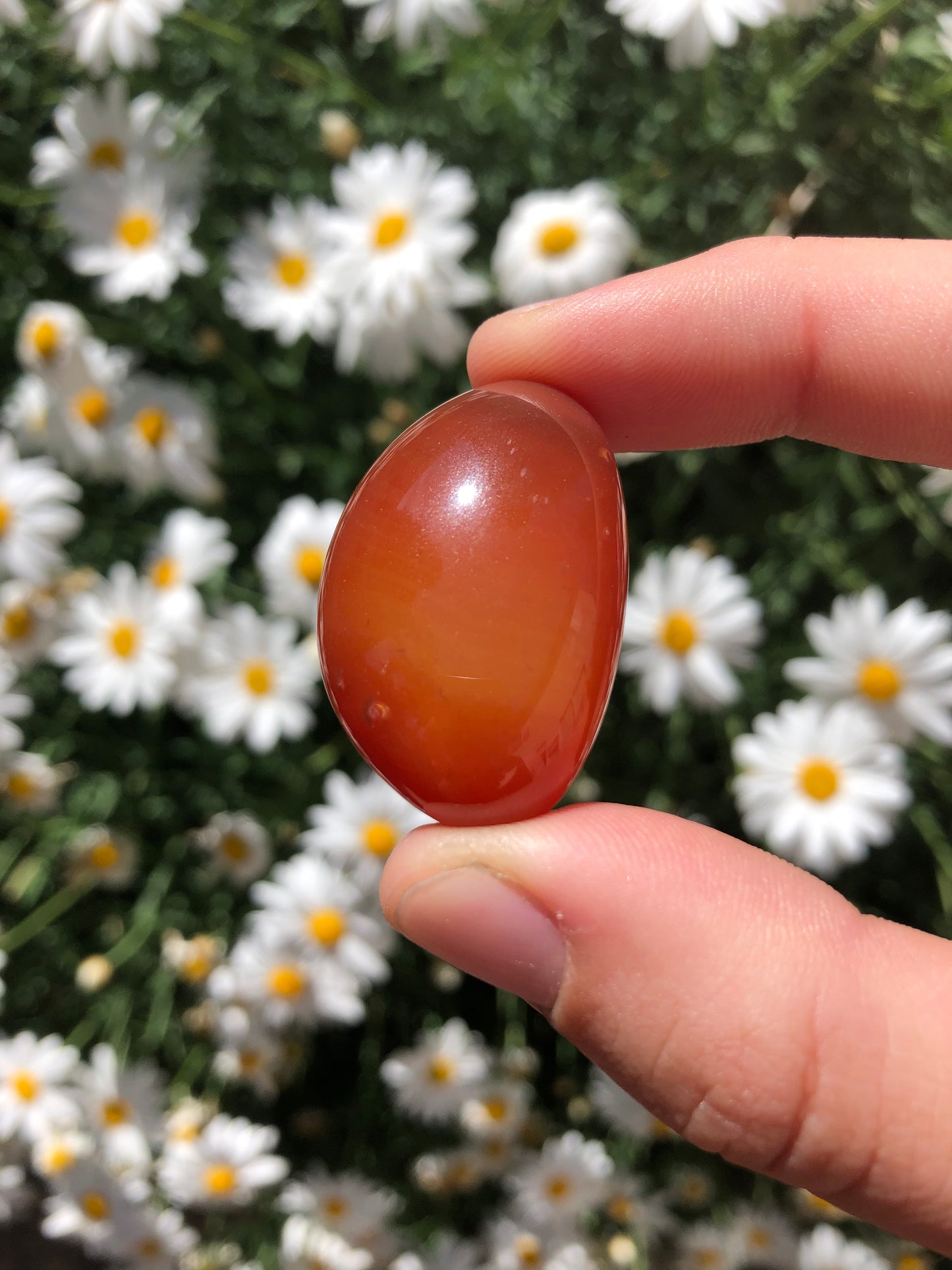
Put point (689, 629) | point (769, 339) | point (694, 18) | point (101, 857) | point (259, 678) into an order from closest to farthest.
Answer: point (769, 339) < point (694, 18) < point (689, 629) < point (259, 678) < point (101, 857)

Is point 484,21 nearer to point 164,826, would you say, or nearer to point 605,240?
point 605,240

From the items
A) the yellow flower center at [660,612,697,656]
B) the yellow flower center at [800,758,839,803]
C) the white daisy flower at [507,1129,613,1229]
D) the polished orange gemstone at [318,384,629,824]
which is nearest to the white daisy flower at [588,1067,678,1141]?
the white daisy flower at [507,1129,613,1229]

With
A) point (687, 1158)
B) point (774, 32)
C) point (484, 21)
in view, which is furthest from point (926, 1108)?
point (484, 21)

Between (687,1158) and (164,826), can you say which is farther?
(164,826)

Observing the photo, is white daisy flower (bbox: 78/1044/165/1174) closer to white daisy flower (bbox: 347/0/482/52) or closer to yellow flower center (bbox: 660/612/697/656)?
yellow flower center (bbox: 660/612/697/656)

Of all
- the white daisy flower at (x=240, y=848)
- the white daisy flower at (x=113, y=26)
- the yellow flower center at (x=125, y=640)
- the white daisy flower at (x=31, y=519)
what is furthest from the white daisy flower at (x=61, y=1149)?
the white daisy flower at (x=113, y=26)

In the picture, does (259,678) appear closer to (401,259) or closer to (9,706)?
(9,706)

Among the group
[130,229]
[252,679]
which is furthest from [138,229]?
[252,679]
